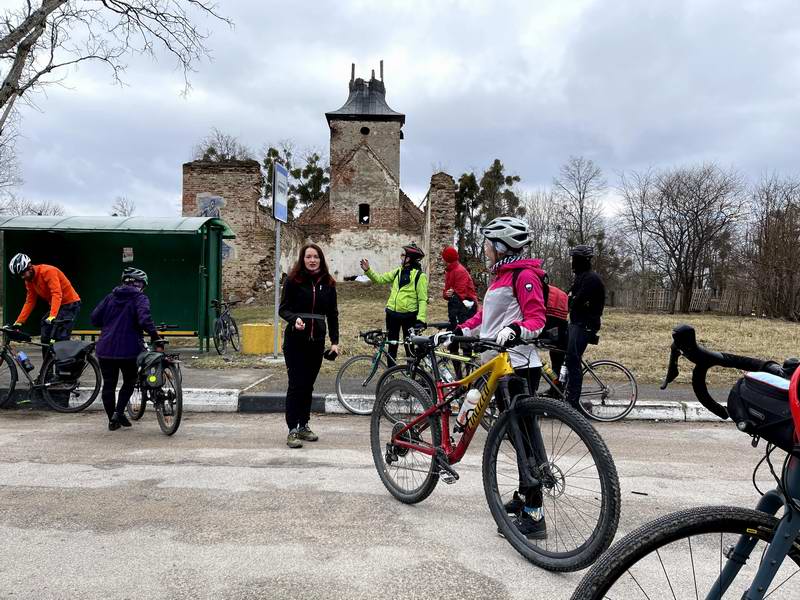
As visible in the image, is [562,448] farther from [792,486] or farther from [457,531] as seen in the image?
[792,486]

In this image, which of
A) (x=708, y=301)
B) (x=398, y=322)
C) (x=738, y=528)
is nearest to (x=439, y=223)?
(x=708, y=301)

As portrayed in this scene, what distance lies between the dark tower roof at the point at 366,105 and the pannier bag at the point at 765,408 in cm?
4332

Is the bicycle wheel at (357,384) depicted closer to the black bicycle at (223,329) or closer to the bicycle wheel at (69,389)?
the bicycle wheel at (69,389)

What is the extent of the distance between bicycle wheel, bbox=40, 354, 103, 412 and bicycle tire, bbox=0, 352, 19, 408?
0.31 m

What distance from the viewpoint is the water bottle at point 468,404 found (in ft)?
11.3

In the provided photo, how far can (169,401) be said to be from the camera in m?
5.91

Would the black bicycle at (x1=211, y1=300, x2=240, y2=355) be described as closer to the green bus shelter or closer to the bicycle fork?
the green bus shelter

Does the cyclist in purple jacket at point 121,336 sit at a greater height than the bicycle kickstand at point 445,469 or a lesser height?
greater

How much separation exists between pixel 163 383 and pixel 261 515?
274 cm

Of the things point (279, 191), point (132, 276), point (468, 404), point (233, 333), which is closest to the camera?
point (468, 404)

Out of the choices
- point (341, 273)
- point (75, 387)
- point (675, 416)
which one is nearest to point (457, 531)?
point (675, 416)

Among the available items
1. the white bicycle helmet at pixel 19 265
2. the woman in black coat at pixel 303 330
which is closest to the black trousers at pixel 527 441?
the woman in black coat at pixel 303 330

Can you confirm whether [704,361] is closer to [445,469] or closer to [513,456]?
[513,456]

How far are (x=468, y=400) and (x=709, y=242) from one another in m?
32.6
